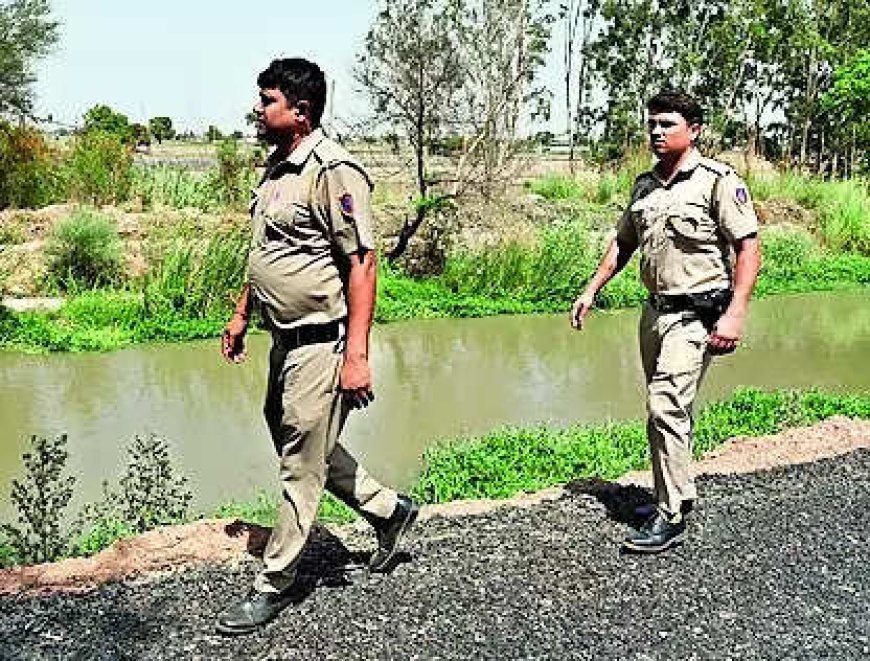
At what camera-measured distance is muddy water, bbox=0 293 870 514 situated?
23.3ft

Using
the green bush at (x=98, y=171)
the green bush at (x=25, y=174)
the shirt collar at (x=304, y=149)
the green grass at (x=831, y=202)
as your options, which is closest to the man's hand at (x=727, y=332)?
the shirt collar at (x=304, y=149)

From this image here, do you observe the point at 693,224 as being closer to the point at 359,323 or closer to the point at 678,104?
the point at 678,104

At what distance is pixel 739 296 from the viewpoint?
4.28m

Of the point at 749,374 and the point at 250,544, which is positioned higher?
the point at 250,544

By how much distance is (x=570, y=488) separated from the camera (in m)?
5.38

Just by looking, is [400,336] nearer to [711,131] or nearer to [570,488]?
[570,488]

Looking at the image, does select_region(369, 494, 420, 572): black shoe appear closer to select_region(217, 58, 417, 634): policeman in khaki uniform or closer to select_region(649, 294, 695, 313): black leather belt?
select_region(217, 58, 417, 634): policeman in khaki uniform

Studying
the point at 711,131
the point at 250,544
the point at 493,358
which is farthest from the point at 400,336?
the point at 711,131

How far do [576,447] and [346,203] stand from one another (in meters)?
3.38

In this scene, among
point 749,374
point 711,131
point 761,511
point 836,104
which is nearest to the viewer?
point 761,511

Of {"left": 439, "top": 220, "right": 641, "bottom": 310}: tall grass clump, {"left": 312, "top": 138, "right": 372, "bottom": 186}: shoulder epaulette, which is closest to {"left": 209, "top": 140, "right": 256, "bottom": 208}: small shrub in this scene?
{"left": 439, "top": 220, "right": 641, "bottom": 310}: tall grass clump

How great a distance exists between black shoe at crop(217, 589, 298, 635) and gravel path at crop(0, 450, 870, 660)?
36 mm

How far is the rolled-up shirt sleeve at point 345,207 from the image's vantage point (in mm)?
3609

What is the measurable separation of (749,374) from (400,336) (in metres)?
3.63
